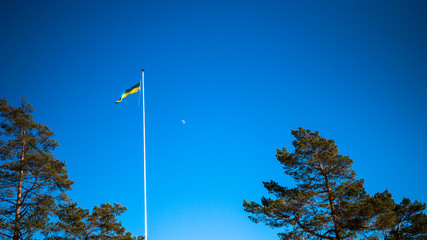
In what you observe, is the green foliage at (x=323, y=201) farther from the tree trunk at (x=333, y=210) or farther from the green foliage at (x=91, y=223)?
the green foliage at (x=91, y=223)

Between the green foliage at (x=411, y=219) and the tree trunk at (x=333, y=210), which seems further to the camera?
the green foliage at (x=411, y=219)

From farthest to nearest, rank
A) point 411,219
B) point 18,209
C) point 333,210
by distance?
1. point 411,219
2. point 18,209
3. point 333,210

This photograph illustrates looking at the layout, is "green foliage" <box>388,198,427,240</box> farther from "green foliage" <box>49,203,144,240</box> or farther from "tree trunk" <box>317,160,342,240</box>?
"green foliage" <box>49,203,144,240</box>

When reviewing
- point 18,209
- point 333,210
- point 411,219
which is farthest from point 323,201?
point 18,209

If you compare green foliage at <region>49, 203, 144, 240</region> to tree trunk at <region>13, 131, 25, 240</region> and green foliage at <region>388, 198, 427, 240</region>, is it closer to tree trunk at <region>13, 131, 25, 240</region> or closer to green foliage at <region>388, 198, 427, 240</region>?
tree trunk at <region>13, 131, 25, 240</region>

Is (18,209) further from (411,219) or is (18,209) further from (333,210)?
(411,219)

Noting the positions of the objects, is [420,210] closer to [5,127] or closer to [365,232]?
[365,232]

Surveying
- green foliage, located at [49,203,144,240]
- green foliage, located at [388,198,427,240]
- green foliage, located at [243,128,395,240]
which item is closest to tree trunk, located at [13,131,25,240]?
green foliage, located at [49,203,144,240]

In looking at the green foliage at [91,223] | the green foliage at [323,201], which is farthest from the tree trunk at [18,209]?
the green foliage at [323,201]

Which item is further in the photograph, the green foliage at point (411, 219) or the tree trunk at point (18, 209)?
the green foliage at point (411, 219)

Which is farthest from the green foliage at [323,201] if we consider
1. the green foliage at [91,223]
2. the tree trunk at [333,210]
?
the green foliage at [91,223]

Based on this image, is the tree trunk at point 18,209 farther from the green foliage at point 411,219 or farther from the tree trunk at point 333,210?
the green foliage at point 411,219

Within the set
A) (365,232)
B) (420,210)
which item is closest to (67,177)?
(365,232)

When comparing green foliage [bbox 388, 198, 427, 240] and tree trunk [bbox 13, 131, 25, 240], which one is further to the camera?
green foliage [bbox 388, 198, 427, 240]
